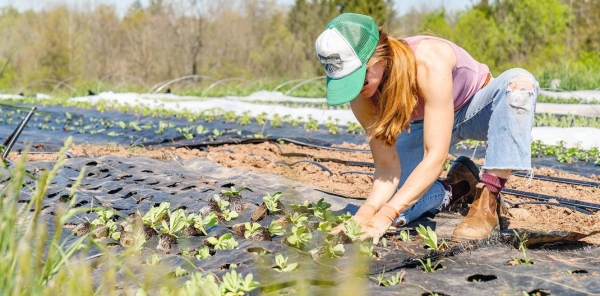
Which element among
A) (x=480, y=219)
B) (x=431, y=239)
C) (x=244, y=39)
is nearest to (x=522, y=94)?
(x=480, y=219)

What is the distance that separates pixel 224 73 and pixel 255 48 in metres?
1.53

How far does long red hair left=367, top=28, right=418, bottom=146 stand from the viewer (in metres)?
2.60

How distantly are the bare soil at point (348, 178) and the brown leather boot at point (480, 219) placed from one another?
209mm

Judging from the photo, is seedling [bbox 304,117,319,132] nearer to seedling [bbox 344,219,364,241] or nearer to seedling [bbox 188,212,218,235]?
seedling [bbox 188,212,218,235]

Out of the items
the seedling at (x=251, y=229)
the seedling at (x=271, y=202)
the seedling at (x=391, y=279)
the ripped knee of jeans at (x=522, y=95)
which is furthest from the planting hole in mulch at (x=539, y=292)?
the seedling at (x=271, y=202)

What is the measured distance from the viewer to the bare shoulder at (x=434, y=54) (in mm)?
2695

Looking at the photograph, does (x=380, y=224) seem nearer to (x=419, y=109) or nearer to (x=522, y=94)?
(x=419, y=109)

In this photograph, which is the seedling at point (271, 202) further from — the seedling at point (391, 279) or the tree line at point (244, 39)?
the tree line at point (244, 39)

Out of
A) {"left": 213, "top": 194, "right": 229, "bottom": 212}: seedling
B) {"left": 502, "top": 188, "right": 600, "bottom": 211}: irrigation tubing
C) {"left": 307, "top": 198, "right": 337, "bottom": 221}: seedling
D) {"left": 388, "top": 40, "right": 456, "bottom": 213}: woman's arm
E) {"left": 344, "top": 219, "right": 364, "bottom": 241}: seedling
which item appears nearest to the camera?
{"left": 344, "top": 219, "right": 364, "bottom": 241}: seedling

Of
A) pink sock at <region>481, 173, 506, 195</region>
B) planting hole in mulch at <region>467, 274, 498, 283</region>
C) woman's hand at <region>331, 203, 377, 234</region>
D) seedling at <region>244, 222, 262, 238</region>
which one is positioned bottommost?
planting hole in mulch at <region>467, 274, 498, 283</region>

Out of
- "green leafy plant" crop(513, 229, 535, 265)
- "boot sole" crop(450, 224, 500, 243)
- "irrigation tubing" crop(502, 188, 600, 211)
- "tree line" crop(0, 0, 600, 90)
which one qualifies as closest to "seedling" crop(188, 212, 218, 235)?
"boot sole" crop(450, 224, 500, 243)

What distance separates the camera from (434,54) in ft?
8.91

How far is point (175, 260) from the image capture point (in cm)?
250

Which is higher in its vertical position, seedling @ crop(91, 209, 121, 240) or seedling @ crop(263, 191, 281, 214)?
seedling @ crop(263, 191, 281, 214)
